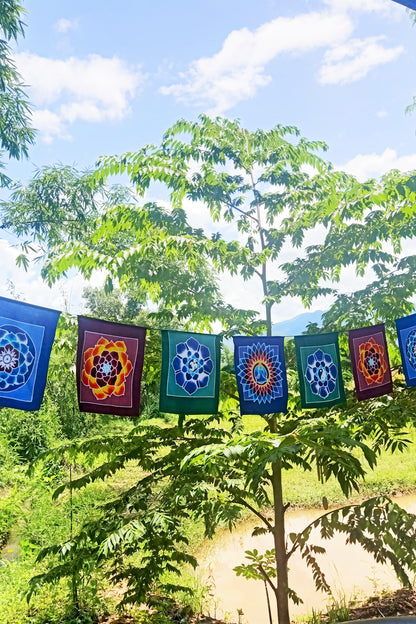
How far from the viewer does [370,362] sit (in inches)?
168

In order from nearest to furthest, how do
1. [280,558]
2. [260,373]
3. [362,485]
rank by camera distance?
[260,373] → [280,558] → [362,485]

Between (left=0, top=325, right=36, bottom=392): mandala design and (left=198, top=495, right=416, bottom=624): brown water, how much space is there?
3522mm

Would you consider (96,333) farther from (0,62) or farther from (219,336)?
(0,62)

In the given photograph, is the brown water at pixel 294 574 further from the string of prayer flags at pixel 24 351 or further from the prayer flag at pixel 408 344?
the string of prayer flags at pixel 24 351

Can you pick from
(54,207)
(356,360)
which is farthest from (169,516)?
(54,207)

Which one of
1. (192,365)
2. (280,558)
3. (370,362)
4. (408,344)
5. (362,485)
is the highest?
(408,344)

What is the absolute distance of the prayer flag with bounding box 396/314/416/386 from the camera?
415 centimetres

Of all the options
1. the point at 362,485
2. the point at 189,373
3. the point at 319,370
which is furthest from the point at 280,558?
the point at 362,485

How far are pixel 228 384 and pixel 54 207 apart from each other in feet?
25.9

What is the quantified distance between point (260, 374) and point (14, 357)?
1845 millimetres

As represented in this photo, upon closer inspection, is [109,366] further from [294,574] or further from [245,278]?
[294,574]

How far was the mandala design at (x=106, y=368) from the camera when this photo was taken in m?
3.56

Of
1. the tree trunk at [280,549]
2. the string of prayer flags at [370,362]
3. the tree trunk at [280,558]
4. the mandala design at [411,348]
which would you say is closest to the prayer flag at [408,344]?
the mandala design at [411,348]

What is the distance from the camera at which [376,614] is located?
475 centimetres
